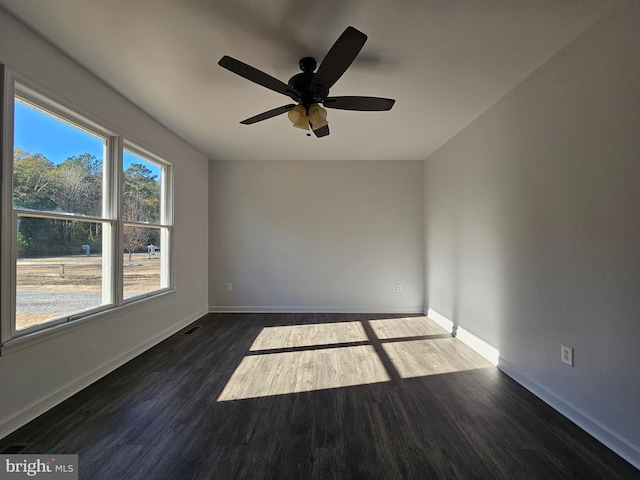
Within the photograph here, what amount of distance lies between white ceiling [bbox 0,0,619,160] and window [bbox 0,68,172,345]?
1.72 feet

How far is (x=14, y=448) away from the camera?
1624mm

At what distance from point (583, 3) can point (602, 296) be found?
5.48 ft

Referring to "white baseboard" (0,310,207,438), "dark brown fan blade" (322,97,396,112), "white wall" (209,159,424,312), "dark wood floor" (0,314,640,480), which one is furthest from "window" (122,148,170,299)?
"dark brown fan blade" (322,97,396,112)

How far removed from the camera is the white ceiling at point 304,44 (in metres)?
1.66

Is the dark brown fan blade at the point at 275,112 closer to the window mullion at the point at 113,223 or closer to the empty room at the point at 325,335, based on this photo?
the empty room at the point at 325,335

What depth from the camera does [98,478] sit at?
56.3 inches

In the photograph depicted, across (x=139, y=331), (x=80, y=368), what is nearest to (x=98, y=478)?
(x=80, y=368)

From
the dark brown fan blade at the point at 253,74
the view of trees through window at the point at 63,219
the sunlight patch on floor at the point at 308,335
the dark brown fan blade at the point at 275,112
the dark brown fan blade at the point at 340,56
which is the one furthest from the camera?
the sunlight patch on floor at the point at 308,335

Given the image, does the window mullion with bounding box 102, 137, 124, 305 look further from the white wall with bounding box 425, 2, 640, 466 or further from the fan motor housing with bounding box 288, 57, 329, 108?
the white wall with bounding box 425, 2, 640, 466

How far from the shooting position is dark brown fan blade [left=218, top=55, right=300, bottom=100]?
5.52ft

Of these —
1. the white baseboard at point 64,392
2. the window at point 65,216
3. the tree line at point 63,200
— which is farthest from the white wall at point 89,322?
the tree line at point 63,200

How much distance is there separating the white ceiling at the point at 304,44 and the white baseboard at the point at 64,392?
8.04ft

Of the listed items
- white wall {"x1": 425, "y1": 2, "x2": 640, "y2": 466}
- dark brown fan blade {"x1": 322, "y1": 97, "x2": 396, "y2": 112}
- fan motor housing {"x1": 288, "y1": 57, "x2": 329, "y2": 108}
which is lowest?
white wall {"x1": 425, "y1": 2, "x2": 640, "y2": 466}

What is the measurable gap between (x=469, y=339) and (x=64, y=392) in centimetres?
380
